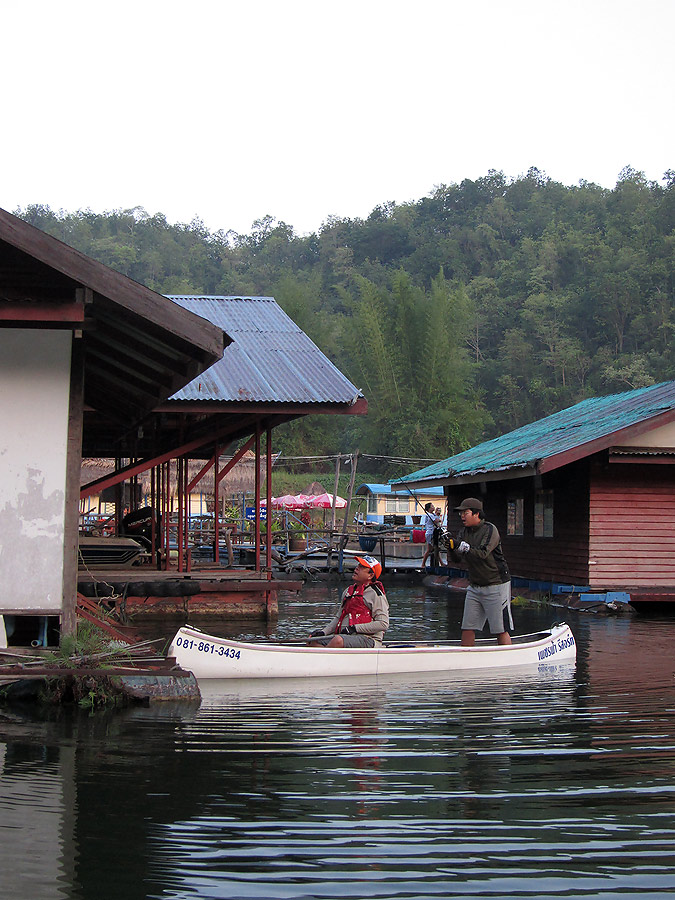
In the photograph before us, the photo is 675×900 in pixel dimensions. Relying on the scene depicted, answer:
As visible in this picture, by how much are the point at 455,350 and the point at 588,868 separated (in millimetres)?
60429

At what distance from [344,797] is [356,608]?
5.27m

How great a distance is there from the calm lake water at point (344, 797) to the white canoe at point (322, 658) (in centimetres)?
35

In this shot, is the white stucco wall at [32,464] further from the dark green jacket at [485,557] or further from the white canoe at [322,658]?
the dark green jacket at [485,557]

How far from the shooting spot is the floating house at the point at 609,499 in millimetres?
20141

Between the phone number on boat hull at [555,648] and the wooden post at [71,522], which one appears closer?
the wooden post at [71,522]

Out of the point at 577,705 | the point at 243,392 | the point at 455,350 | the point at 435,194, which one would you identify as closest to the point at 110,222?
the point at 435,194

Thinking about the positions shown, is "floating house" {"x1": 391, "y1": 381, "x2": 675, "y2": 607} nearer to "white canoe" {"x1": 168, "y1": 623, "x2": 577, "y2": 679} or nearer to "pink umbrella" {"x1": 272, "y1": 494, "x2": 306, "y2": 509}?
"white canoe" {"x1": 168, "y1": 623, "x2": 577, "y2": 679}

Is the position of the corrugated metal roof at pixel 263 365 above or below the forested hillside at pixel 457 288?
below

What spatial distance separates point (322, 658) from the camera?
1074 cm

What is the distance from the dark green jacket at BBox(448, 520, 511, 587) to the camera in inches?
454

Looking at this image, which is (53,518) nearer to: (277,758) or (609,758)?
(277,758)

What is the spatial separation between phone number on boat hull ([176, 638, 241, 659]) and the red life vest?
1472 millimetres

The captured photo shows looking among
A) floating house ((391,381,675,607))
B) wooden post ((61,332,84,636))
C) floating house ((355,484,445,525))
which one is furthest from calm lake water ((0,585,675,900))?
floating house ((355,484,445,525))

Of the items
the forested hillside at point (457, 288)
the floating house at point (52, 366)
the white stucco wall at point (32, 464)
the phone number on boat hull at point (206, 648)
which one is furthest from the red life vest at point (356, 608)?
the forested hillside at point (457, 288)
